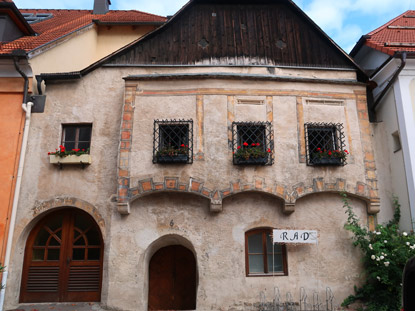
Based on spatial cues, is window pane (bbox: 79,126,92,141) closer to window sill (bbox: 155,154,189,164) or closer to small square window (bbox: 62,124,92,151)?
small square window (bbox: 62,124,92,151)

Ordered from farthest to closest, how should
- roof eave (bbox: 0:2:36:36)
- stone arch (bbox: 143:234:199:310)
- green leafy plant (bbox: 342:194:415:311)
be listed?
roof eave (bbox: 0:2:36:36) < stone arch (bbox: 143:234:199:310) < green leafy plant (bbox: 342:194:415:311)

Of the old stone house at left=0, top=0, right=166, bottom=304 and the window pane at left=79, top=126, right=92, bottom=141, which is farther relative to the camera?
the window pane at left=79, top=126, right=92, bottom=141

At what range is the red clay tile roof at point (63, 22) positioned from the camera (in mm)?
10625

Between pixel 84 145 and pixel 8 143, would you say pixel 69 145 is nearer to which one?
pixel 84 145

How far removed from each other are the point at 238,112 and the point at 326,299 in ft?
16.6

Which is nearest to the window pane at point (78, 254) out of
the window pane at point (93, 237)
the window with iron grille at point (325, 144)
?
the window pane at point (93, 237)

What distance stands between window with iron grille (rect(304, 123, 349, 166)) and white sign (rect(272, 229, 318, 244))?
1.75 metres

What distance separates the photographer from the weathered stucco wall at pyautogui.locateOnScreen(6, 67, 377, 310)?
904 centimetres

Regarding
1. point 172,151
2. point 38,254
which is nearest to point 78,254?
point 38,254

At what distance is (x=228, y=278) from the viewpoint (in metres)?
8.94

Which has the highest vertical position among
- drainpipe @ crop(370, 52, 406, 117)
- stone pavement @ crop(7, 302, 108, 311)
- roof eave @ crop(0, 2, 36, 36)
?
roof eave @ crop(0, 2, 36, 36)

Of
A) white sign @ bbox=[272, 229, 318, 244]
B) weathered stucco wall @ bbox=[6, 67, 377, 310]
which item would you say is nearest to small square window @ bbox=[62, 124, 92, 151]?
weathered stucco wall @ bbox=[6, 67, 377, 310]

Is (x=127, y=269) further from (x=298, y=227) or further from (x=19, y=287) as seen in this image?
(x=298, y=227)

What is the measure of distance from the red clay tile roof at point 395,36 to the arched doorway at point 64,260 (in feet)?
30.7
